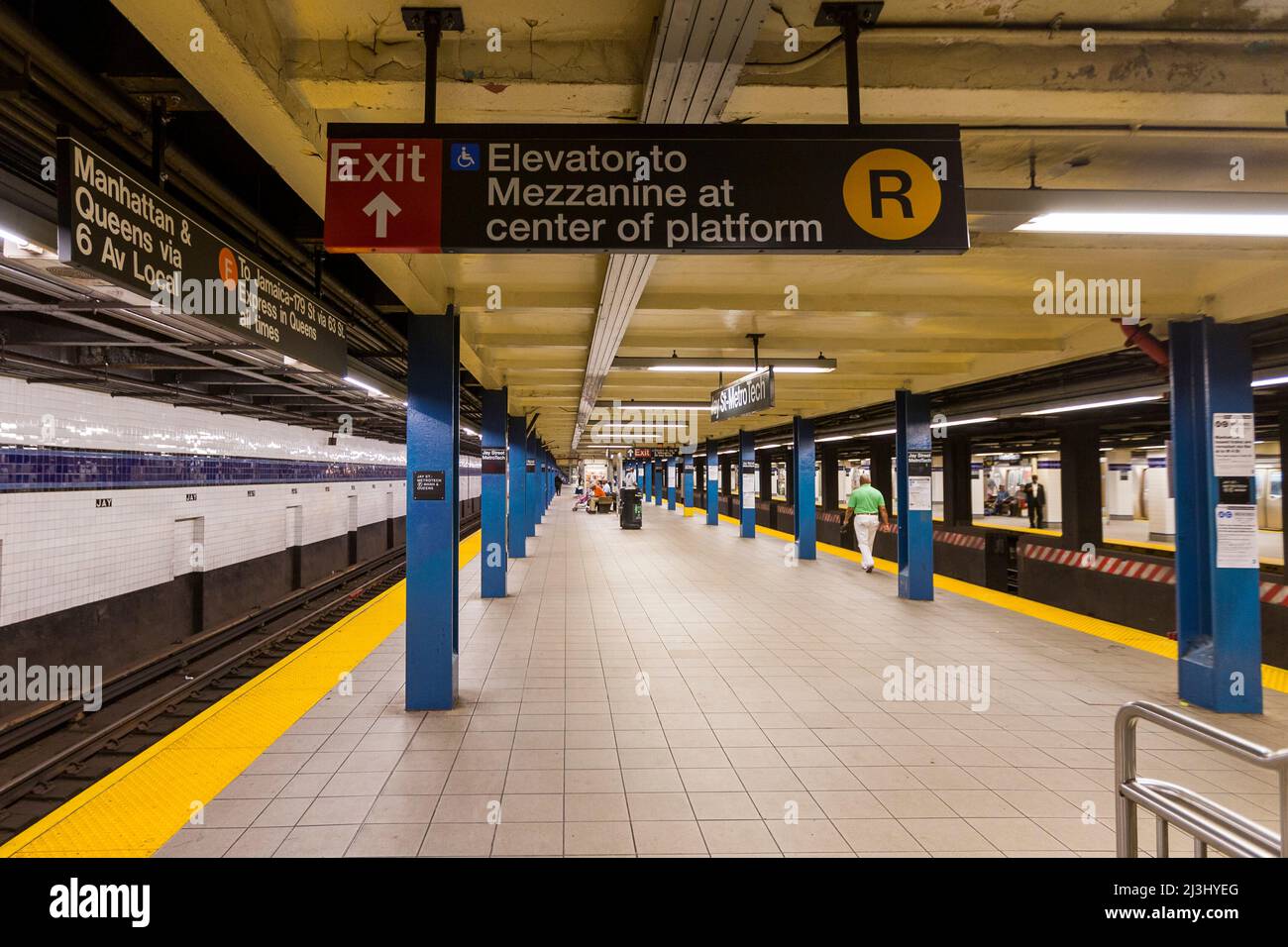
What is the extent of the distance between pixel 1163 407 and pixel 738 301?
27.6 feet

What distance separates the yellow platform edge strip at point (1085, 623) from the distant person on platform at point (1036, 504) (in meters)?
7.18

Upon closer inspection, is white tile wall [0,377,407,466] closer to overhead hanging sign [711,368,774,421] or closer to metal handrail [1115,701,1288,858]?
overhead hanging sign [711,368,774,421]

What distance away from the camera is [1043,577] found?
8773 mm

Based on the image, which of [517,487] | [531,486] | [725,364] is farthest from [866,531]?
[531,486]

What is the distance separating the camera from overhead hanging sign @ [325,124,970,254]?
202cm

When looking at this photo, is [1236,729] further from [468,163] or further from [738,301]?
[468,163]

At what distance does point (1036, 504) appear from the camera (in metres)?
16.7

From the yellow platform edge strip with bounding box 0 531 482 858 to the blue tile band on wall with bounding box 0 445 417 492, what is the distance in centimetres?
295

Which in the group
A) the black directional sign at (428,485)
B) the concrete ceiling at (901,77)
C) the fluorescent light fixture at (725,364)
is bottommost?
the black directional sign at (428,485)

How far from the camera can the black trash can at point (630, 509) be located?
735 inches

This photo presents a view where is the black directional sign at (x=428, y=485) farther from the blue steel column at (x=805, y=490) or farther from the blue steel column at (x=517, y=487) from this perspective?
the blue steel column at (x=805, y=490)

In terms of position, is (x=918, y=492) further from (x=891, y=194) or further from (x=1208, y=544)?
(x=891, y=194)

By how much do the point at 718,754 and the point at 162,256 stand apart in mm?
3910

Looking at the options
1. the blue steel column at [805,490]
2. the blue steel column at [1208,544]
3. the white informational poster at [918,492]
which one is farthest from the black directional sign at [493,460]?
the blue steel column at [1208,544]
